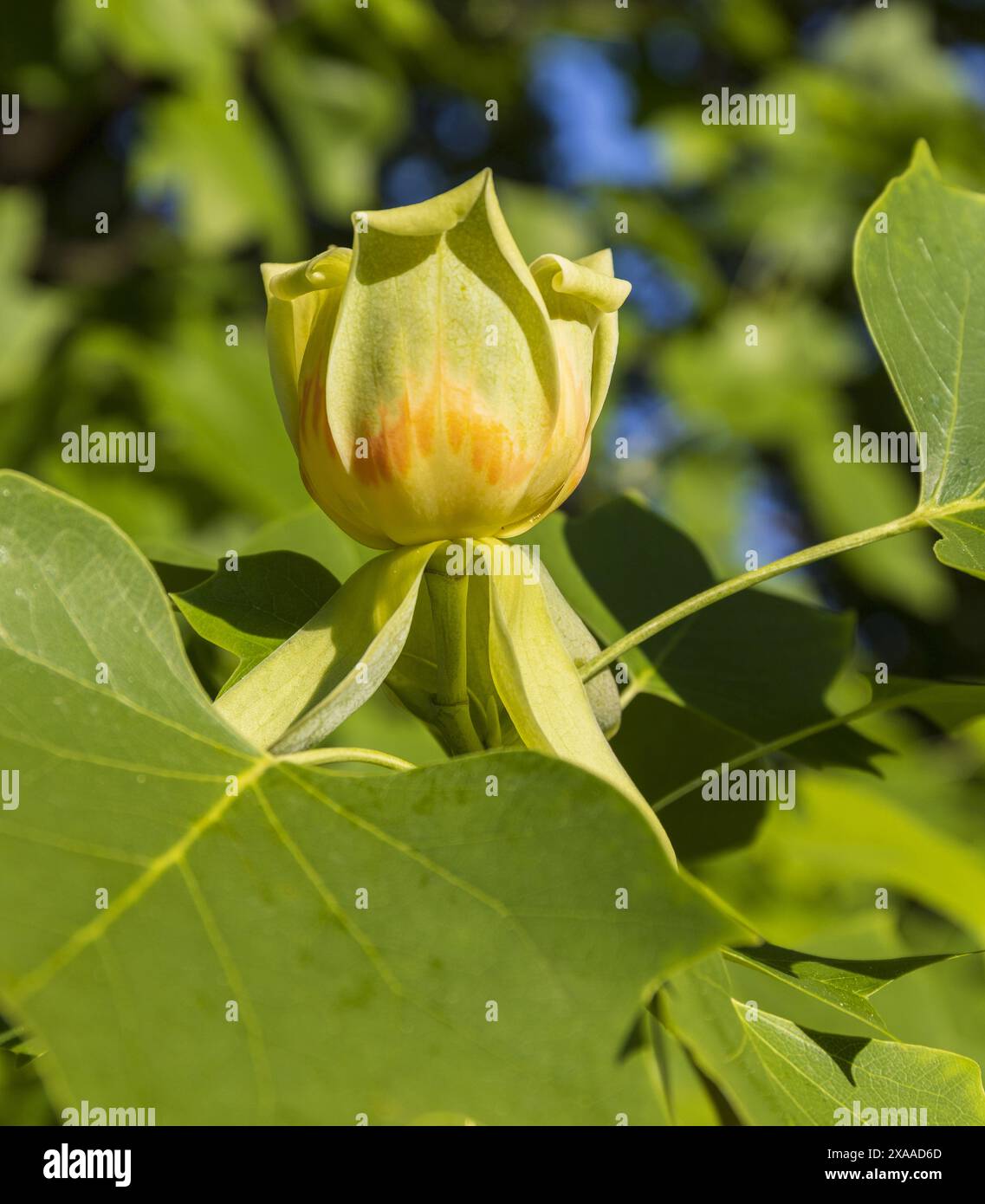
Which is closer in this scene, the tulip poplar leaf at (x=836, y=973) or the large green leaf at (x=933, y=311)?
the tulip poplar leaf at (x=836, y=973)

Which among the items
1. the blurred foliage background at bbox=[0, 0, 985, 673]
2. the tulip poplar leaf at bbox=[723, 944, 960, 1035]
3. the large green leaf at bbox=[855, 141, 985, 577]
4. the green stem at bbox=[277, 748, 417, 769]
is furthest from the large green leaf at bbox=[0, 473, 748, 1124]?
the blurred foliage background at bbox=[0, 0, 985, 673]

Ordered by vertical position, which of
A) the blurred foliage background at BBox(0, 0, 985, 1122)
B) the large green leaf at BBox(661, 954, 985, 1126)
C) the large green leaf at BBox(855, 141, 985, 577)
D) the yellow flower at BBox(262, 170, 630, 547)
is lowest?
the large green leaf at BBox(661, 954, 985, 1126)

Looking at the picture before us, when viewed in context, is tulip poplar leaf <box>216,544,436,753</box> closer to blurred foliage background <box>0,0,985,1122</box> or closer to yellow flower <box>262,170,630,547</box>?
yellow flower <box>262,170,630,547</box>

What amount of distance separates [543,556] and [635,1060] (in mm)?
463

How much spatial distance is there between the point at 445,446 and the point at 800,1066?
288 mm

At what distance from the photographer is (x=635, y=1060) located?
0.38 metres

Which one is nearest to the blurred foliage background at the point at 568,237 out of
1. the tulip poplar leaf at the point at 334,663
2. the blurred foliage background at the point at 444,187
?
the blurred foliage background at the point at 444,187

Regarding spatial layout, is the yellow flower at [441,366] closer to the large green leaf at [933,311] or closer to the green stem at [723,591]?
the green stem at [723,591]

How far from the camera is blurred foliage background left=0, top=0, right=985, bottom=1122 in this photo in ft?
5.38

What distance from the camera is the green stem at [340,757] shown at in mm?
434

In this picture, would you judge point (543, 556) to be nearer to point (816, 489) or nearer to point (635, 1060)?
point (635, 1060)

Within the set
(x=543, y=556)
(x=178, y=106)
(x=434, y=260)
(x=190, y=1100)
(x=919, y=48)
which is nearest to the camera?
(x=190, y=1100)

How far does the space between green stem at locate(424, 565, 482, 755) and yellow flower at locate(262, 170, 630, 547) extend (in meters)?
0.02
